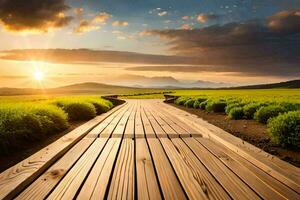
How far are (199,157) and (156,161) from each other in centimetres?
75

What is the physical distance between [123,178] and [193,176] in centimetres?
85

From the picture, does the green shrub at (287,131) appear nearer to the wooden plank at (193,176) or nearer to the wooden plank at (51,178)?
the wooden plank at (193,176)

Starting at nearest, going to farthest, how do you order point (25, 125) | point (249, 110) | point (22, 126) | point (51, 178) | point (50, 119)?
point (51, 178) → point (22, 126) → point (25, 125) → point (50, 119) → point (249, 110)

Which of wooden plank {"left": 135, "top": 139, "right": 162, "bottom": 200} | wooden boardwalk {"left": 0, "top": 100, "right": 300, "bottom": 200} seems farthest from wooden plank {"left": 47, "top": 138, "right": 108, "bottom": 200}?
wooden plank {"left": 135, "top": 139, "right": 162, "bottom": 200}

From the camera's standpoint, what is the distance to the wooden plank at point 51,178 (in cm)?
322

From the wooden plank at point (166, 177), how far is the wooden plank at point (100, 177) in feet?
2.04

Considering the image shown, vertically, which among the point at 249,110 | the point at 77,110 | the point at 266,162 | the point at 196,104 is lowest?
the point at 196,104

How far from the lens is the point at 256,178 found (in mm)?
3900

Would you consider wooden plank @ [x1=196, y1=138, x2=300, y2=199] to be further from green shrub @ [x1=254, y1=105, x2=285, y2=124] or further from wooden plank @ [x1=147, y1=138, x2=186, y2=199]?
green shrub @ [x1=254, y1=105, x2=285, y2=124]

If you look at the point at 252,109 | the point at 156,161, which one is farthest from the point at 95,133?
the point at 252,109

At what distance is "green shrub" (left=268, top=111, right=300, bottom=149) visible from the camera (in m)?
6.70

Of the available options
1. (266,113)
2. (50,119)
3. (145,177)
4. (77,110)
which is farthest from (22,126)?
(266,113)

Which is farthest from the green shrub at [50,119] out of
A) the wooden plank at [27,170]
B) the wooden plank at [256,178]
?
the wooden plank at [256,178]

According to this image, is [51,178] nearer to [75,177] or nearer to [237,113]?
[75,177]
